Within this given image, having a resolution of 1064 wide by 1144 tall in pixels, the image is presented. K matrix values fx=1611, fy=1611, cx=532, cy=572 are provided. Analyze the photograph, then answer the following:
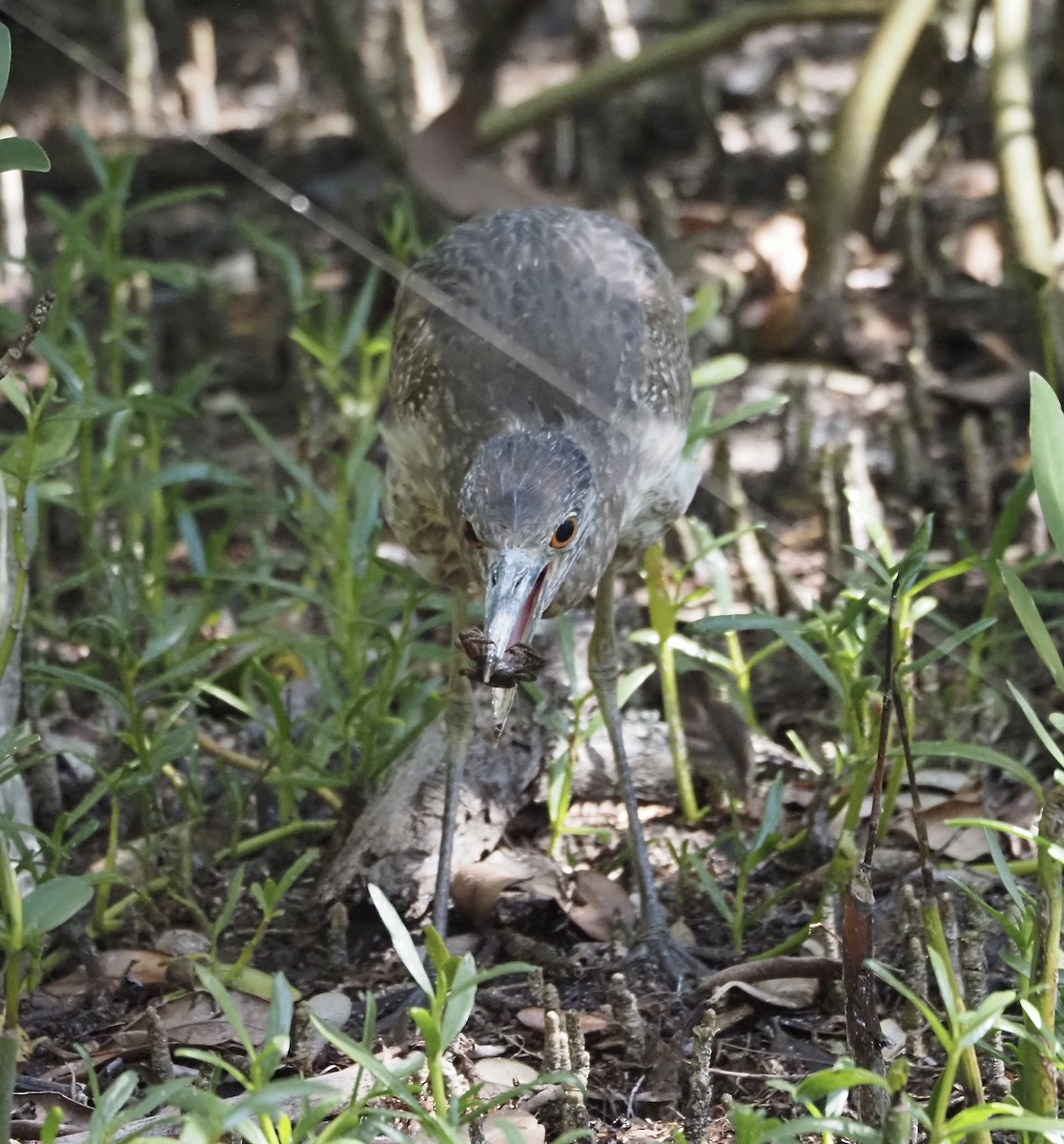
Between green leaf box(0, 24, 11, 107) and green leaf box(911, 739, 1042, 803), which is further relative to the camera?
green leaf box(911, 739, 1042, 803)

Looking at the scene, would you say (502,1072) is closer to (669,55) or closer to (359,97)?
(669,55)

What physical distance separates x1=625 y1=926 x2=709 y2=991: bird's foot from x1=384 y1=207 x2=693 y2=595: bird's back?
0.97m

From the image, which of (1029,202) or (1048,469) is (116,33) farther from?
(1048,469)

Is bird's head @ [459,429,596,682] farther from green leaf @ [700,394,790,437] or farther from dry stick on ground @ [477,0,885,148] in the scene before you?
dry stick on ground @ [477,0,885,148]

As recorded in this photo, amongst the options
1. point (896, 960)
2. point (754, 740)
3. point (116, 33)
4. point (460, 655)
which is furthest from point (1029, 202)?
point (116, 33)

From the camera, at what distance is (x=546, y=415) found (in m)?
3.73

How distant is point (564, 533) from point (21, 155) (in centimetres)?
132

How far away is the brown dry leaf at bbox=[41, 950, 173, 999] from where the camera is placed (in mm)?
3434

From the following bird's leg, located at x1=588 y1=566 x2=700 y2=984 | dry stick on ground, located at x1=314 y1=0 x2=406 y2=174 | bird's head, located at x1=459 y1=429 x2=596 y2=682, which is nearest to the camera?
bird's head, located at x1=459 y1=429 x2=596 y2=682

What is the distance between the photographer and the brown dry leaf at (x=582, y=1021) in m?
3.25

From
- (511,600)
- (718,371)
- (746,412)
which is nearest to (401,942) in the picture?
(511,600)

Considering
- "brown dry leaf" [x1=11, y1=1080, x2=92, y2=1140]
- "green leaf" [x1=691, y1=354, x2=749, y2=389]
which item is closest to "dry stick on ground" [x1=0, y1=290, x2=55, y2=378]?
"brown dry leaf" [x1=11, y1=1080, x2=92, y2=1140]

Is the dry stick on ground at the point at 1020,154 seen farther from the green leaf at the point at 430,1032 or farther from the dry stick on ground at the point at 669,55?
the green leaf at the point at 430,1032

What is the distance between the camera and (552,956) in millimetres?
3566
